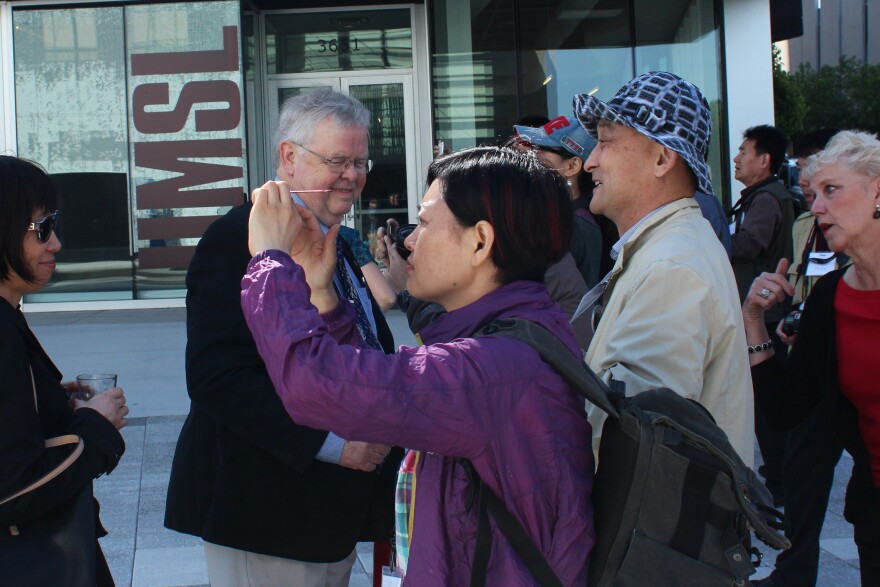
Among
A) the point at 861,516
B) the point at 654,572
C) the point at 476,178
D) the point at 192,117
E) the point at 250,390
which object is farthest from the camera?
the point at 192,117

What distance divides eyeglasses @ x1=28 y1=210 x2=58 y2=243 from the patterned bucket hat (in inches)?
60.5

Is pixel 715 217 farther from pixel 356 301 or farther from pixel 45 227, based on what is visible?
pixel 45 227

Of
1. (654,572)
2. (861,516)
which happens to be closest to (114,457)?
(654,572)

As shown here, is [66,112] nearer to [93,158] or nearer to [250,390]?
[93,158]

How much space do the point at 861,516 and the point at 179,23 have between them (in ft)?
36.7

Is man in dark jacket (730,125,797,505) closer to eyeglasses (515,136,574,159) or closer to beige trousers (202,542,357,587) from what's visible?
eyeglasses (515,136,574,159)

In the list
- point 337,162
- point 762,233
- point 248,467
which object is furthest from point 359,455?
point 762,233

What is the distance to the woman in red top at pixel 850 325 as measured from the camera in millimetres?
2852

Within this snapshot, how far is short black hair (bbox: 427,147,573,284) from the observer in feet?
5.72

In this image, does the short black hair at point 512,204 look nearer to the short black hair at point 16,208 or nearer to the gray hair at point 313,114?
the gray hair at point 313,114

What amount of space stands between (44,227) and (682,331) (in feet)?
5.68

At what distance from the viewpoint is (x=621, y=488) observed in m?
1.61

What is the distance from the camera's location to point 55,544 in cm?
230

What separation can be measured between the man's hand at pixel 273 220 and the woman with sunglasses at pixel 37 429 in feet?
3.06
